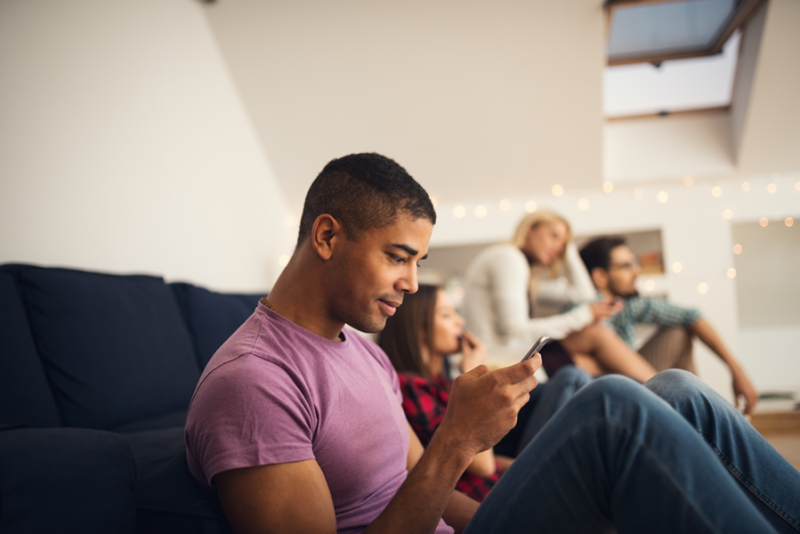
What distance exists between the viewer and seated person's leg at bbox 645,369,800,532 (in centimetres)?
82

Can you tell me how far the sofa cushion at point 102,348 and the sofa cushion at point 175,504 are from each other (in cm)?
52

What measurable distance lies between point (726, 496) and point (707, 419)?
0.30m

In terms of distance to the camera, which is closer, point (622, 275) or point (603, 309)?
→ point (603, 309)

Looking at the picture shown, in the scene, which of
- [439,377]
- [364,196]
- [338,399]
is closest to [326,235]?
[364,196]

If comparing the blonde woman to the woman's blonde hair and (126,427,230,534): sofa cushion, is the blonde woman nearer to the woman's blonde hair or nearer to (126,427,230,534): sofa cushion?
the woman's blonde hair

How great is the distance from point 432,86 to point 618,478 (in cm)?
297

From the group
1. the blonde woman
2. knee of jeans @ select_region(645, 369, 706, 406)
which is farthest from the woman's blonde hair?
knee of jeans @ select_region(645, 369, 706, 406)

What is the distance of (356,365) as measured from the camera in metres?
0.92

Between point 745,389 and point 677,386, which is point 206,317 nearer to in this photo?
point 677,386

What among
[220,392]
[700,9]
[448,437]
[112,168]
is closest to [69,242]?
[112,168]

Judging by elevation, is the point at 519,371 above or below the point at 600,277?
above

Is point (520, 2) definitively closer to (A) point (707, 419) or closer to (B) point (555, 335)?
(B) point (555, 335)

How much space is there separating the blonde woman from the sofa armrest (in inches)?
73.5

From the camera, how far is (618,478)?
69 cm
